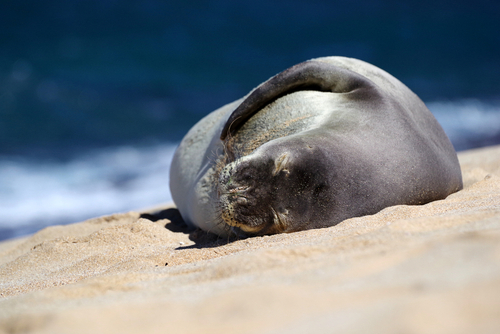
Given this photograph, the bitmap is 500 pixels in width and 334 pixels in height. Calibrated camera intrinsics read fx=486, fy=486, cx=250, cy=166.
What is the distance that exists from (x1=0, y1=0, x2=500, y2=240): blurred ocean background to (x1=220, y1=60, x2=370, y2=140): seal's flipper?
5.41 m

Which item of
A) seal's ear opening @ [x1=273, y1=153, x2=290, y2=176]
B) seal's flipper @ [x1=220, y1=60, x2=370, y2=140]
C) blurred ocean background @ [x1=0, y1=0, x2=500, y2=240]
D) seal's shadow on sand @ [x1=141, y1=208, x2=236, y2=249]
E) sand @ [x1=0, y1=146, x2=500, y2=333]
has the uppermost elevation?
blurred ocean background @ [x1=0, y1=0, x2=500, y2=240]

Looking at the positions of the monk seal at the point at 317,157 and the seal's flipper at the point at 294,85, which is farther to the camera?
the seal's flipper at the point at 294,85

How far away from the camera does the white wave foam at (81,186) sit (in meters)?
8.86

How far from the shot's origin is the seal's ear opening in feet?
9.89

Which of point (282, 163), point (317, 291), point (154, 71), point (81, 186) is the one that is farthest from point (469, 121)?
point (317, 291)

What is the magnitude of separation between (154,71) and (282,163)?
14.2m

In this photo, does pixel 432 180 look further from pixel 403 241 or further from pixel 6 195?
pixel 6 195

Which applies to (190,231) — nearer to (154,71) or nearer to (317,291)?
(317,291)

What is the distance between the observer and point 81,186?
10.4 meters

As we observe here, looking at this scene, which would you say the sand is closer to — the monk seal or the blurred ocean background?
the monk seal

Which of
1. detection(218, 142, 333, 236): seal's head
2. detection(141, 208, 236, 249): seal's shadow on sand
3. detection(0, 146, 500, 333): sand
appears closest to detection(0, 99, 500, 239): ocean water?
detection(141, 208, 236, 249): seal's shadow on sand

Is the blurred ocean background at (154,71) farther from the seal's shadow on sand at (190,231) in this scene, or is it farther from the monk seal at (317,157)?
the monk seal at (317,157)

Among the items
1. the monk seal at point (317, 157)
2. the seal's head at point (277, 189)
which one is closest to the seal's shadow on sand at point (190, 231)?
the monk seal at point (317, 157)

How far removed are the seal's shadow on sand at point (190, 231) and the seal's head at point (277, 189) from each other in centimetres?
33
